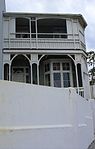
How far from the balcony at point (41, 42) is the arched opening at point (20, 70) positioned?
153cm

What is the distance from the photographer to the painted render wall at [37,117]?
4.99m

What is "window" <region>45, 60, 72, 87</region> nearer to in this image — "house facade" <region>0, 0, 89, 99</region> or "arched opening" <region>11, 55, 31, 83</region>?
"house facade" <region>0, 0, 89, 99</region>

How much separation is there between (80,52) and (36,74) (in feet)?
11.6

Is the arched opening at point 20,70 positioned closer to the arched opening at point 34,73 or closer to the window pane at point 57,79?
the arched opening at point 34,73

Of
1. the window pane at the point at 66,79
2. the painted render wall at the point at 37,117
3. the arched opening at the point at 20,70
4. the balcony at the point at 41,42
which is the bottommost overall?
the painted render wall at the point at 37,117

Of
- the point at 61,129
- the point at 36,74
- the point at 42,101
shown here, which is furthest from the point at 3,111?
the point at 36,74

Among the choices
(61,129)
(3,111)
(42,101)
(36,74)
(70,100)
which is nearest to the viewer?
(3,111)

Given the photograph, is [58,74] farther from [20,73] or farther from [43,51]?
[20,73]

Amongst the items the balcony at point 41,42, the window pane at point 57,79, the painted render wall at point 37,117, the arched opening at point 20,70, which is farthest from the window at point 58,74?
the painted render wall at point 37,117

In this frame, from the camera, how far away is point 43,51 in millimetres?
18766

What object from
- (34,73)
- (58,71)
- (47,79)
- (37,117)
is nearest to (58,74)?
(58,71)

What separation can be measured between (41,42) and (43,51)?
32.5 inches

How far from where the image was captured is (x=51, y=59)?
65.3 ft

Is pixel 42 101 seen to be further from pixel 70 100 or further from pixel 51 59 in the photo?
pixel 51 59
